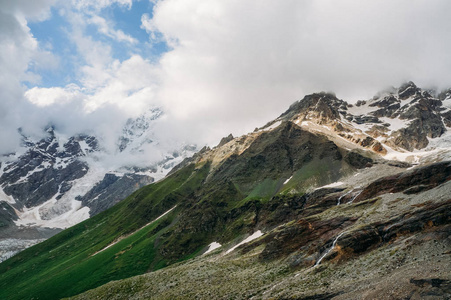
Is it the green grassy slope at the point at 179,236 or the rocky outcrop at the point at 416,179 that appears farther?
the green grassy slope at the point at 179,236

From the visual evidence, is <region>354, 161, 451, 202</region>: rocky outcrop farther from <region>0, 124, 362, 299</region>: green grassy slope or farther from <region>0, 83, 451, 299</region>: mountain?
<region>0, 124, 362, 299</region>: green grassy slope

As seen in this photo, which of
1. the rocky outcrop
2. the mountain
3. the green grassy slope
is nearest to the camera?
the mountain

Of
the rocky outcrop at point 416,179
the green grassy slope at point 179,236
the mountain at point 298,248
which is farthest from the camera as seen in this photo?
the green grassy slope at point 179,236

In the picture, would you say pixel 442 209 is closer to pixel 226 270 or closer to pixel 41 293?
pixel 226 270

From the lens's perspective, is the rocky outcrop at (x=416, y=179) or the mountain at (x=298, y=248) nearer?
the mountain at (x=298, y=248)

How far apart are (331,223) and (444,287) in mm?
42329

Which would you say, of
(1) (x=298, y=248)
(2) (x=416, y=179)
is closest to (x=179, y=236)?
(1) (x=298, y=248)

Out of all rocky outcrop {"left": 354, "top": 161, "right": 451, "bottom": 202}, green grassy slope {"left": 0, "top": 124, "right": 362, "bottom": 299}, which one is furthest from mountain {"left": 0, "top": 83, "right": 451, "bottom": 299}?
green grassy slope {"left": 0, "top": 124, "right": 362, "bottom": 299}

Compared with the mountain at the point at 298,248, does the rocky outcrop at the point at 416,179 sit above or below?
below

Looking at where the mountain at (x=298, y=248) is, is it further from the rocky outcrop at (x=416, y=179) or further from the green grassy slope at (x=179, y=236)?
the green grassy slope at (x=179, y=236)

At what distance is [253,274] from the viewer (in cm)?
6169

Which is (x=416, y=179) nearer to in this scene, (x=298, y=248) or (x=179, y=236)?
(x=298, y=248)

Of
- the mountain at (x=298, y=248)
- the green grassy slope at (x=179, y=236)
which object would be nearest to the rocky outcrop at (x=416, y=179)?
the mountain at (x=298, y=248)

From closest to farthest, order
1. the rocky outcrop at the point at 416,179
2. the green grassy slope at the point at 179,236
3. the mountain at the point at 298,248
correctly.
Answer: the mountain at the point at 298,248
the rocky outcrop at the point at 416,179
the green grassy slope at the point at 179,236
